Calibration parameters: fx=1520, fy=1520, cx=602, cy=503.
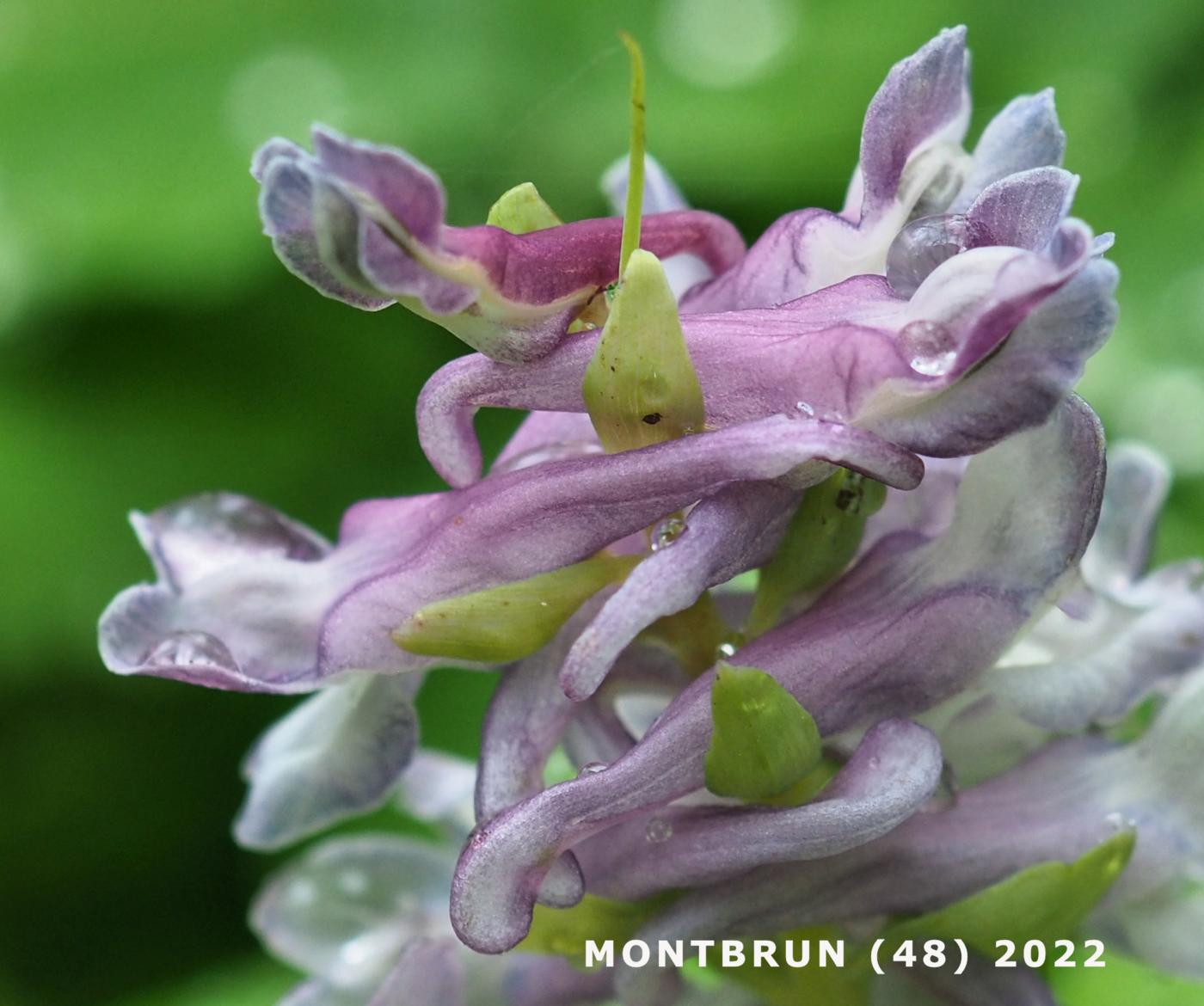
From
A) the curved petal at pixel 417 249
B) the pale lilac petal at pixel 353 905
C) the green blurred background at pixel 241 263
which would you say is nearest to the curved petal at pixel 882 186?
the curved petal at pixel 417 249

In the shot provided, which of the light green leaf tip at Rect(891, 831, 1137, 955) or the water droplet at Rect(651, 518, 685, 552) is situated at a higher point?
the water droplet at Rect(651, 518, 685, 552)

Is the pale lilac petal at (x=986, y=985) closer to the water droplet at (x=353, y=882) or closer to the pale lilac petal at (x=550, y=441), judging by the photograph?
the pale lilac petal at (x=550, y=441)

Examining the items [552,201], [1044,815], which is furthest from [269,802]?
[552,201]

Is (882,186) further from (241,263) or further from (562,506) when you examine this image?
(241,263)

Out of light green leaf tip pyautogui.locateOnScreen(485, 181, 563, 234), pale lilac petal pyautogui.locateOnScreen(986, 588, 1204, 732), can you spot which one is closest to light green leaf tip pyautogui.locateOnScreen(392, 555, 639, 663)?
light green leaf tip pyautogui.locateOnScreen(485, 181, 563, 234)

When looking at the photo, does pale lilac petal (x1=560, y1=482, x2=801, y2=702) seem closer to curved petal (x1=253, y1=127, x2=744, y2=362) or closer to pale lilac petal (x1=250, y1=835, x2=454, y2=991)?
curved petal (x1=253, y1=127, x2=744, y2=362)

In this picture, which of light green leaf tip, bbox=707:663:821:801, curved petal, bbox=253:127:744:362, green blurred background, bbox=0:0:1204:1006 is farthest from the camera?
green blurred background, bbox=0:0:1204:1006

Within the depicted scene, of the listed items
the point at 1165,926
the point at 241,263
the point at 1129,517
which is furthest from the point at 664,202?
the point at 241,263
